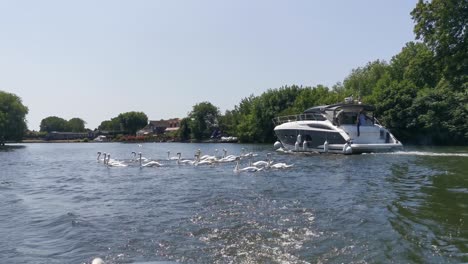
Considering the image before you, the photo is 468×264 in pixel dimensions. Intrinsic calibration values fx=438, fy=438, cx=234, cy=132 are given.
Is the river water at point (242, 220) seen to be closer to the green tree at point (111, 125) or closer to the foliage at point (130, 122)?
the foliage at point (130, 122)

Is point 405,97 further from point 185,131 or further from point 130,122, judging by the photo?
point 130,122

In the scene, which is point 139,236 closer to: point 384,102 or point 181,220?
point 181,220

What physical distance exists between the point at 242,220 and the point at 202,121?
337ft

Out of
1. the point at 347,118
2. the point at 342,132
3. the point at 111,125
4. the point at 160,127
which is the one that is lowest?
the point at 342,132

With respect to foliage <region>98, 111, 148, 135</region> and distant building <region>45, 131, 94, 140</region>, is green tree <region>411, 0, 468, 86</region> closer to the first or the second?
foliage <region>98, 111, 148, 135</region>

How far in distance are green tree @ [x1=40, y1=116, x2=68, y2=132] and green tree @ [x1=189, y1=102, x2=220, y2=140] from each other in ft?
332

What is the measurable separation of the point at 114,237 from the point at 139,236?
1.96ft

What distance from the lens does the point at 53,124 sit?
632 feet

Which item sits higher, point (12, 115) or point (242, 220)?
point (12, 115)

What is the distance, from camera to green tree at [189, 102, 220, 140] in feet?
373

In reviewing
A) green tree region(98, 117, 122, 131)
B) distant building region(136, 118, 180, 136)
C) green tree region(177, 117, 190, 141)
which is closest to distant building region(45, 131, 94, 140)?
green tree region(98, 117, 122, 131)

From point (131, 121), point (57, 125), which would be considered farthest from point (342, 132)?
point (57, 125)

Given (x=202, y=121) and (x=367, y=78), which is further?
(x=202, y=121)

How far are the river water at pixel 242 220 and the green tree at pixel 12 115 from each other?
251 feet
